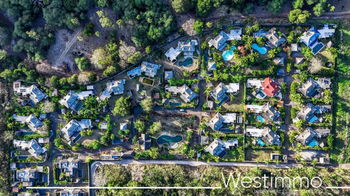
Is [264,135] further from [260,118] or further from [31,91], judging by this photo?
[31,91]

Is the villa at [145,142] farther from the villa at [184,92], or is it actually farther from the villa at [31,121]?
the villa at [31,121]

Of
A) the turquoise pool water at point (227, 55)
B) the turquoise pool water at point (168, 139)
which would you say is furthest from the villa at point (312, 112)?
the turquoise pool water at point (168, 139)

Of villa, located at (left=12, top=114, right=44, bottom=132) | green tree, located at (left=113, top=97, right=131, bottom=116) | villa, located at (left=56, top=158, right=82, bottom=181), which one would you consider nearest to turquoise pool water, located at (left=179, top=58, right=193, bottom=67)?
green tree, located at (left=113, top=97, right=131, bottom=116)

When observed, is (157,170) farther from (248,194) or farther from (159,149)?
(248,194)

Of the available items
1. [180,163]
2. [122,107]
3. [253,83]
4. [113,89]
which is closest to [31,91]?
[113,89]

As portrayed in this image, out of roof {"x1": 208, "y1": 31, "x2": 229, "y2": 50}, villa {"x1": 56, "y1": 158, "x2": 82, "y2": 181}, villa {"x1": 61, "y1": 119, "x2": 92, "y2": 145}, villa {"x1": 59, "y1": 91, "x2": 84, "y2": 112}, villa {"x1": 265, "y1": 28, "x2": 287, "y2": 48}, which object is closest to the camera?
villa {"x1": 265, "y1": 28, "x2": 287, "y2": 48}

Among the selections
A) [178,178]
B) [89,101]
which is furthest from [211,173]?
[89,101]

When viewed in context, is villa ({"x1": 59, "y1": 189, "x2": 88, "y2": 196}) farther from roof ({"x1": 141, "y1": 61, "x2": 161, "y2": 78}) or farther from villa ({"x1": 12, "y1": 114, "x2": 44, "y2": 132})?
roof ({"x1": 141, "y1": 61, "x2": 161, "y2": 78})
